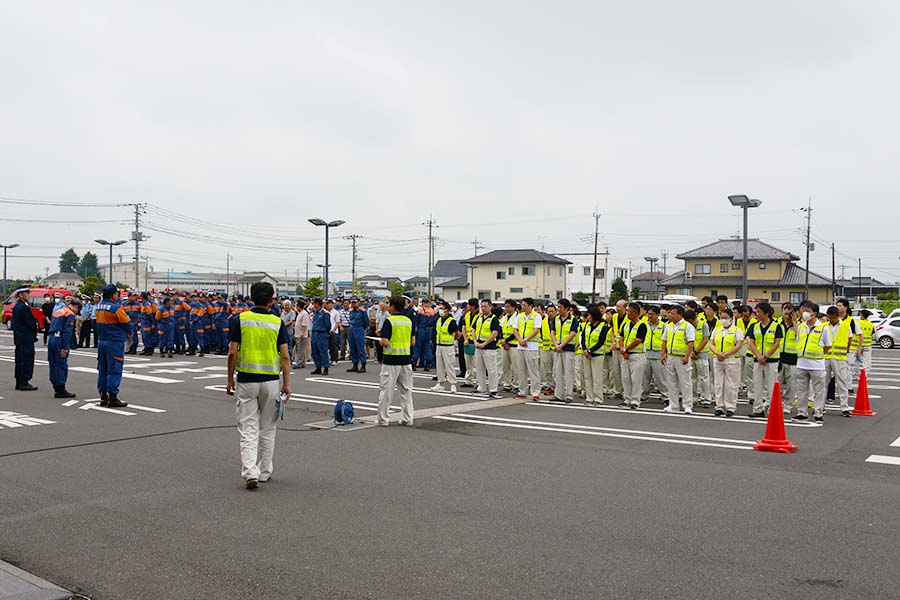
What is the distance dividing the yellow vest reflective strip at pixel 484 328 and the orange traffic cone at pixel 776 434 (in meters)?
6.82

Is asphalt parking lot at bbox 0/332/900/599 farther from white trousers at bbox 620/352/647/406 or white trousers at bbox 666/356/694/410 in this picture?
white trousers at bbox 620/352/647/406

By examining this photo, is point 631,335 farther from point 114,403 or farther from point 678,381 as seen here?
point 114,403

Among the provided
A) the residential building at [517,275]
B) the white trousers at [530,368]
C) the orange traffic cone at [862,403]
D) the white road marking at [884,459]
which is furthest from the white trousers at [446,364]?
the residential building at [517,275]

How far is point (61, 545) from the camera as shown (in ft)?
19.0

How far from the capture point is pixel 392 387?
462 inches

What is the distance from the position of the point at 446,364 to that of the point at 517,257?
60.1 m

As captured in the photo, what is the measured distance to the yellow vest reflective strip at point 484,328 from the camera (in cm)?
1605

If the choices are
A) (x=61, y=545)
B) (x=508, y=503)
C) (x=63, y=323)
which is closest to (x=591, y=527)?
(x=508, y=503)

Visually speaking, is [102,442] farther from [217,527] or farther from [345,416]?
[217,527]

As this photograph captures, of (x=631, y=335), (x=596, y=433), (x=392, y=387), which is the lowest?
(x=596, y=433)

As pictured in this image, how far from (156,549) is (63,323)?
10644 mm

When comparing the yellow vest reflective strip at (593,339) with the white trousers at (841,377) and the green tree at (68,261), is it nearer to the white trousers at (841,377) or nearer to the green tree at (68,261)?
the white trousers at (841,377)

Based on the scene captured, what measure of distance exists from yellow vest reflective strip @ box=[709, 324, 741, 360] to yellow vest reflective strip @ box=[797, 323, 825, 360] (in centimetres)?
105

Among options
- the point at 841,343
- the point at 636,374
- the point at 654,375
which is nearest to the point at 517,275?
the point at 654,375
